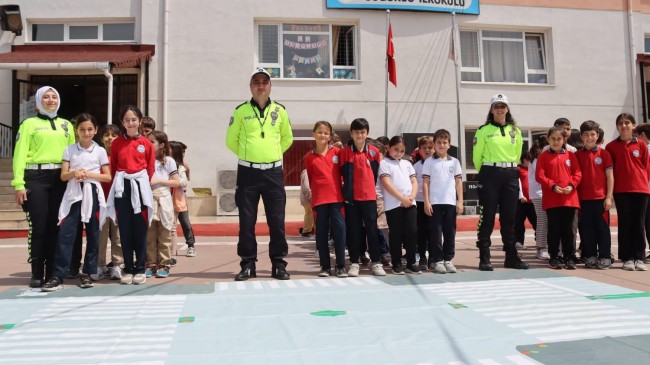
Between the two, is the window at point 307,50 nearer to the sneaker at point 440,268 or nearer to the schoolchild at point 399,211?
the schoolchild at point 399,211

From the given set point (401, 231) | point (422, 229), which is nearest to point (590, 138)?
point (422, 229)

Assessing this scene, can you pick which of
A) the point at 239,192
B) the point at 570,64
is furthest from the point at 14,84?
the point at 570,64

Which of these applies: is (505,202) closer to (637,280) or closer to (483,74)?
(637,280)

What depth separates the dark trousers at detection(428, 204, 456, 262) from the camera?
5.03 meters

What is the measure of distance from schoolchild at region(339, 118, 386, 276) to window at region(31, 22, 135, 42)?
10.2m

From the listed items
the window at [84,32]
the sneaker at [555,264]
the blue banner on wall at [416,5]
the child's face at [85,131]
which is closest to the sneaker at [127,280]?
the child's face at [85,131]

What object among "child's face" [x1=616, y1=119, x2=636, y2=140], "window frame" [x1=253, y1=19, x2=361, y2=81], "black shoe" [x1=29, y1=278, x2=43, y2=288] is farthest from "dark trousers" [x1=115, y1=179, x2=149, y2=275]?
"window frame" [x1=253, y1=19, x2=361, y2=81]

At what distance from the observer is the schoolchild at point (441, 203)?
→ 503 cm

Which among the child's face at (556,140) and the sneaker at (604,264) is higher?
the child's face at (556,140)

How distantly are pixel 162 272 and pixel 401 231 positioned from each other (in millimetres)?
2528

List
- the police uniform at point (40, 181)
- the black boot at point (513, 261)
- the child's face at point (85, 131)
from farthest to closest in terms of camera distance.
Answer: the black boot at point (513, 261), the child's face at point (85, 131), the police uniform at point (40, 181)

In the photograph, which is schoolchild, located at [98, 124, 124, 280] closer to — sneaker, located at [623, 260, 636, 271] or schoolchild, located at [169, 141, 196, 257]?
schoolchild, located at [169, 141, 196, 257]

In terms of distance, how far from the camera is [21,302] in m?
3.73

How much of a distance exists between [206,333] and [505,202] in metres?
3.53
